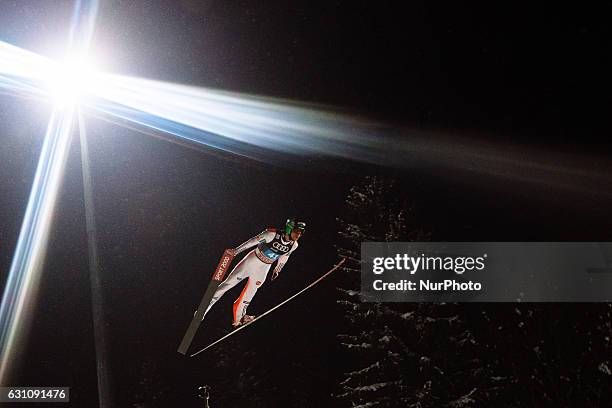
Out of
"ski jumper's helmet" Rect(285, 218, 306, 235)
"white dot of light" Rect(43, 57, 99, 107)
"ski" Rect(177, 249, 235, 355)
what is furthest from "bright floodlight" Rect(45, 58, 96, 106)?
"ski jumper's helmet" Rect(285, 218, 306, 235)

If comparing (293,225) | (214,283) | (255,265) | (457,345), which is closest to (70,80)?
(214,283)

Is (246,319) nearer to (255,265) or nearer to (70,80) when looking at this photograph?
(255,265)

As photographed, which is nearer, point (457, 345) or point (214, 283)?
point (214, 283)

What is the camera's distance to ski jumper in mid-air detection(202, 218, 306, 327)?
35.1ft

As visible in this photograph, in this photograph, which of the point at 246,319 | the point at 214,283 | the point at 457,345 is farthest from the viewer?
the point at 457,345

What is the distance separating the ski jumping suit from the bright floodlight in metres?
6.32

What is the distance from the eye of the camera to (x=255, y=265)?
1072cm

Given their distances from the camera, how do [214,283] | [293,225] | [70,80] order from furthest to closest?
→ [70,80] < [293,225] < [214,283]

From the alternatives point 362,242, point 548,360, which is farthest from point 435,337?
point 548,360

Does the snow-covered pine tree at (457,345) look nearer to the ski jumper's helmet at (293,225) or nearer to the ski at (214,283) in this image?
the ski jumper's helmet at (293,225)

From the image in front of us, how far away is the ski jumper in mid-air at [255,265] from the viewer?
10688mm

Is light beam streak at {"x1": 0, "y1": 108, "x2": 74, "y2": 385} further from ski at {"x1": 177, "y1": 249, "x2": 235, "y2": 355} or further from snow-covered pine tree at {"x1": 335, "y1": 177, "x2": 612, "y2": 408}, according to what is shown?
snow-covered pine tree at {"x1": 335, "y1": 177, "x2": 612, "y2": 408}

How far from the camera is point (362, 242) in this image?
1204 centimetres

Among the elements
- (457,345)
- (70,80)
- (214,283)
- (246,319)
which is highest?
(70,80)
